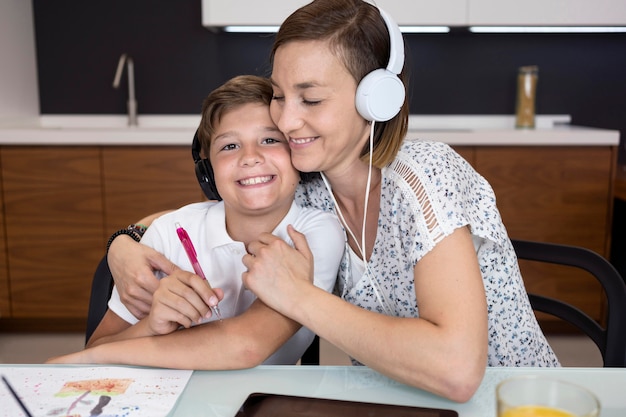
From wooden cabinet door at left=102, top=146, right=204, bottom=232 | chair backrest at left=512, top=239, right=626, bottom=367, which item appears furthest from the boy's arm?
wooden cabinet door at left=102, top=146, right=204, bottom=232

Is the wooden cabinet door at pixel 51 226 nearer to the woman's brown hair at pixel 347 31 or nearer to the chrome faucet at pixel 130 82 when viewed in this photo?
the chrome faucet at pixel 130 82

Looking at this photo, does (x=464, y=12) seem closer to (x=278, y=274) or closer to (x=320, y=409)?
(x=278, y=274)

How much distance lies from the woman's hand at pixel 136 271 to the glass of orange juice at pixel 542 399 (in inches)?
29.3

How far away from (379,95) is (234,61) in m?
2.37

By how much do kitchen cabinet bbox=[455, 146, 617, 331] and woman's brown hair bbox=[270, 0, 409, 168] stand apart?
1.70 metres

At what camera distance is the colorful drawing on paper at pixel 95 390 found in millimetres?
774

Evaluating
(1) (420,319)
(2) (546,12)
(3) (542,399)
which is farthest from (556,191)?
(3) (542,399)

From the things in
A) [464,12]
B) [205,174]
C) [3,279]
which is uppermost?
[464,12]

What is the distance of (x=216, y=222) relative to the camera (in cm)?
130

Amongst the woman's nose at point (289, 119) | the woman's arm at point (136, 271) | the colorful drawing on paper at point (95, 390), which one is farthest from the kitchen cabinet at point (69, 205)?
the colorful drawing on paper at point (95, 390)

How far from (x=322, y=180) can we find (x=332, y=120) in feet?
0.80

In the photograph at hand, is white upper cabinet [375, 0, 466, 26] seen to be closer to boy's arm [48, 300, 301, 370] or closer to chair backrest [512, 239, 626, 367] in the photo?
chair backrest [512, 239, 626, 367]

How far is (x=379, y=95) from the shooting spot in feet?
3.54

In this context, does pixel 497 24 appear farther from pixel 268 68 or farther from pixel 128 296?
pixel 128 296
